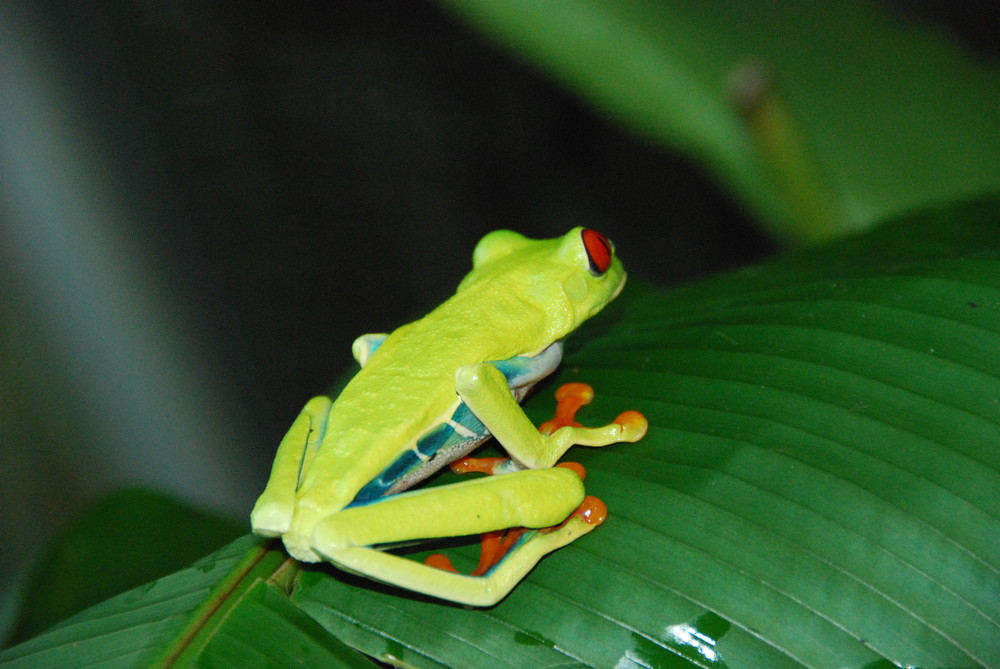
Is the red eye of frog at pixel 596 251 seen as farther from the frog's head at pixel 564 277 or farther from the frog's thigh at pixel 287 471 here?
the frog's thigh at pixel 287 471

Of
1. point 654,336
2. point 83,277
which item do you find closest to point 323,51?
point 83,277

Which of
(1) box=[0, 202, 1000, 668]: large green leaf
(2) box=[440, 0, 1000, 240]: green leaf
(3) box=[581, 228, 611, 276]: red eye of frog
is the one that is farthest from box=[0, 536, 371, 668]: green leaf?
(2) box=[440, 0, 1000, 240]: green leaf

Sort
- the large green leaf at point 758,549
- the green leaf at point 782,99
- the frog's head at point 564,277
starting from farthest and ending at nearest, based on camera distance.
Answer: the green leaf at point 782,99
the frog's head at point 564,277
the large green leaf at point 758,549

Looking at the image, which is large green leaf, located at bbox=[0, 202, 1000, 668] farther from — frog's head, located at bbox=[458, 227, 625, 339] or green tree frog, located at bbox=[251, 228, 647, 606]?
frog's head, located at bbox=[458, 227, 625, 339]

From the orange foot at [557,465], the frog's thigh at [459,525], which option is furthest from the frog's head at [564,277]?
the frog's thigh at [459,525]

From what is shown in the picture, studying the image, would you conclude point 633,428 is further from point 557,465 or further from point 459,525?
point 459,525

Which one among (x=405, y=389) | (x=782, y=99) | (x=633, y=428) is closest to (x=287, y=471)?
(x=405, y=389)

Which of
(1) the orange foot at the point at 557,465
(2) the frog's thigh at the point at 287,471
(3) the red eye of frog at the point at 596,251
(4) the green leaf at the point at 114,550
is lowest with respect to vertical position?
(4) the green leaf at the point at 114,550

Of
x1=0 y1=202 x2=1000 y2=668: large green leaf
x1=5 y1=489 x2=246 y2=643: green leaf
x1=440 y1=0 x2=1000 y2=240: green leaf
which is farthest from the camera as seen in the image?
x1=440 y1=0 x2=1000 y2=240: green leaf

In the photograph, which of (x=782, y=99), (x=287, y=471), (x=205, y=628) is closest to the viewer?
(x=205, y=628)
